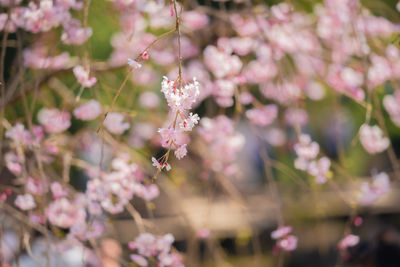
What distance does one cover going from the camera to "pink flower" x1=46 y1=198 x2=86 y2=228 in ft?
4.75

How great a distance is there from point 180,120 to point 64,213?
0.59m

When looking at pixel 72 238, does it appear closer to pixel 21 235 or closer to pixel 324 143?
pixel 21 235

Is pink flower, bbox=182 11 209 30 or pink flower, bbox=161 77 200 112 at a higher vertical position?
pink flower, bbox=161 77 200 112

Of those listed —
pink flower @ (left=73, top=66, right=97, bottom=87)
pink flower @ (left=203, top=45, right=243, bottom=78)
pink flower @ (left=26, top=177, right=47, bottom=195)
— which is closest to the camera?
pink flower @ (left=73, top=66, right=97, bottom=87)

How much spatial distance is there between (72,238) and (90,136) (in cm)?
93

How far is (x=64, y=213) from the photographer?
146cm

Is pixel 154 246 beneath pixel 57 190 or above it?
beneath

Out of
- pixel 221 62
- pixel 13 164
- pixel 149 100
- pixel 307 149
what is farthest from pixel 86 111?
pixel 149 100

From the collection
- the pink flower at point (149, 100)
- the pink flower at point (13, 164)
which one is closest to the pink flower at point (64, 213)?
the pink flower at point (13, 164)

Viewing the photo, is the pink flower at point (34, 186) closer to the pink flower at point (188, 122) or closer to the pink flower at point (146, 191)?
the pink flower at point (146, 191)

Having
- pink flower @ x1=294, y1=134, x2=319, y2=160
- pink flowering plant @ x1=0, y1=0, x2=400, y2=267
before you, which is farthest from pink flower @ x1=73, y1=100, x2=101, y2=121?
pink flower @ x1=294, y1=134, x2=319, y2=160

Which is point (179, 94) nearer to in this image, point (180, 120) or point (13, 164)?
point (180, 120)

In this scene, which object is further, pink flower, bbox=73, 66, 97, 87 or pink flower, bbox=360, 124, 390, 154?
pink flower, bbox=360, 124, 390, 154

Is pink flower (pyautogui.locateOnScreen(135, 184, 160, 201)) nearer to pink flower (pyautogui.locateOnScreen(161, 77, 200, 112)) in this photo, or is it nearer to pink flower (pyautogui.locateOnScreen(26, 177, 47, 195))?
pink flower (pyautogui.locateOnScreen(26, 177, 47, 195))
